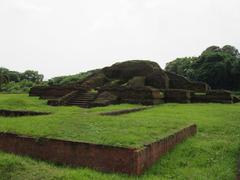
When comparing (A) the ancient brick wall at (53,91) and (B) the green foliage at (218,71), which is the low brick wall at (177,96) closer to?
(A) the ancient brick wall at (53,91)

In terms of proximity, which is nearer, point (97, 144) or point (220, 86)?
point (97, 144)

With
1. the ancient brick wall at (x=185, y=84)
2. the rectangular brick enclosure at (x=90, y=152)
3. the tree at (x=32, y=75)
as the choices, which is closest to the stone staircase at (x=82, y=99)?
the ancient brick wall at (x=185, y=84)

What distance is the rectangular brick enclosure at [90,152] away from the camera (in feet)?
13.1

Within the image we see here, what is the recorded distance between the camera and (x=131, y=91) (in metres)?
14.0

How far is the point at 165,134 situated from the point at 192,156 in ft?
1.71

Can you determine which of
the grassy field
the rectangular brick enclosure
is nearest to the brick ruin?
the grassy field

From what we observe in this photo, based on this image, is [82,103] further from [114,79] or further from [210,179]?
[210,179]

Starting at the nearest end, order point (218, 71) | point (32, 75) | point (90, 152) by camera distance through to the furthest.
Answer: point (90, 152) → point (218, 71) → point (32, 75)

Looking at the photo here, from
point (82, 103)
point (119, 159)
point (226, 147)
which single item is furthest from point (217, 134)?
point (82, 103)

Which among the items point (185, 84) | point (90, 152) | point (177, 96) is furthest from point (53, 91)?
point (90, 152)

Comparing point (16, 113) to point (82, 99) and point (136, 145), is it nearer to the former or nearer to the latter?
point (136, 145)

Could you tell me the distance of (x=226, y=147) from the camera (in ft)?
18.0

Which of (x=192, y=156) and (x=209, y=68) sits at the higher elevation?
(x=209, y=68)

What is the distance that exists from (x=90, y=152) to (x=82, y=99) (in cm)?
975
